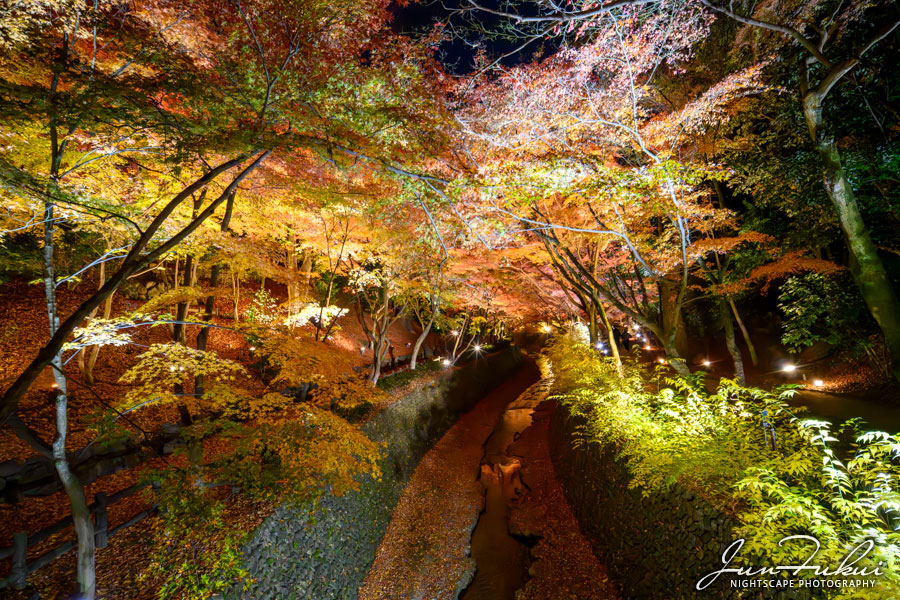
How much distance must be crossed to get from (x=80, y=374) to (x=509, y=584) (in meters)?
13.6

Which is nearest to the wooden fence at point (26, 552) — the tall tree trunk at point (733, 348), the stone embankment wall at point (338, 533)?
the stone embankment wall at point (338, 533)

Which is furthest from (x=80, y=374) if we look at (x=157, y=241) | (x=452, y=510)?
(x=452, y=510)

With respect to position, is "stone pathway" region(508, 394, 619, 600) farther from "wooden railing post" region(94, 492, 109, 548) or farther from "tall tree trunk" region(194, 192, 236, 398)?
"tall tree trunk" region(194, 192, 236, 398)

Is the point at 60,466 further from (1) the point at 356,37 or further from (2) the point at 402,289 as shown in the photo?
(2) the point at 402,289

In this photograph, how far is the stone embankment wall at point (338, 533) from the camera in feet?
18.1

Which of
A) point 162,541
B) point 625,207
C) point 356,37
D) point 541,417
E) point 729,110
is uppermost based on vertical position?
point 729,110

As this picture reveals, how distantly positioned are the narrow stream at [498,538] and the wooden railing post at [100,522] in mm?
6653

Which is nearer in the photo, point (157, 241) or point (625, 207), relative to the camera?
point (157, 241)

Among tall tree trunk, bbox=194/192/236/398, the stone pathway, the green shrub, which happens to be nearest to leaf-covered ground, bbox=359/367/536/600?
the stone pathway

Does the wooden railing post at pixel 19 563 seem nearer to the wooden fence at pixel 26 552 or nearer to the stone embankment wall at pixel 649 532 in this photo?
the wooden fence at pixel 26 552

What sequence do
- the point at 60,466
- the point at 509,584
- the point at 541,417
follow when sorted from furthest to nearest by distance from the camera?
1. the point at 541,417
2. the point at 509,584
3. the point at 60,466

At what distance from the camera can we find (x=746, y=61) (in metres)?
8.62

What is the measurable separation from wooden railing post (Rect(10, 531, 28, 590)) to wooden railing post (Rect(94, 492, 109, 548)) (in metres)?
0.74

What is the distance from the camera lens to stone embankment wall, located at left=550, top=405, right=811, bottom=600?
181 inches
